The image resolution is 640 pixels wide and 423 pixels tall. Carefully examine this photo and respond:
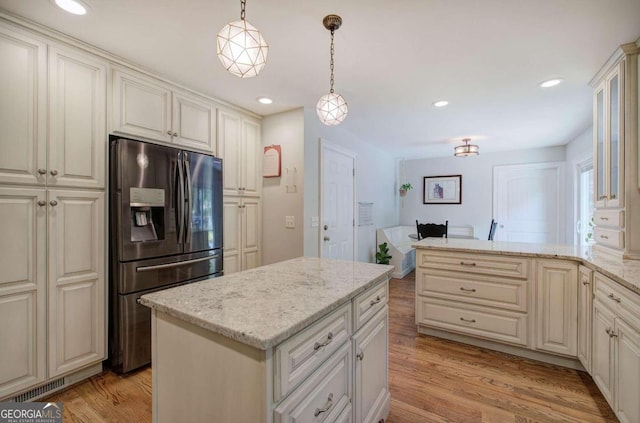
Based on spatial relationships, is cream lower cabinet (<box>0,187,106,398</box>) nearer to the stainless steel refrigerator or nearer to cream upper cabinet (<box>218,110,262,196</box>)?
the stainless steel refrigerator

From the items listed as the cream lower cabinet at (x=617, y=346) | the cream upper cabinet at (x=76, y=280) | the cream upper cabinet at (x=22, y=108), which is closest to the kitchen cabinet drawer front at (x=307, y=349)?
the cream lower cabinet at (x=617, y=346)

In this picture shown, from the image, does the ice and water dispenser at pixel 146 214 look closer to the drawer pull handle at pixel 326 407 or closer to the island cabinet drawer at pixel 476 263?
the drawer pull handle at pixel 326 407

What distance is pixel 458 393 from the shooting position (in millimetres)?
1865

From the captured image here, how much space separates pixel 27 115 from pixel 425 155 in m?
5.83

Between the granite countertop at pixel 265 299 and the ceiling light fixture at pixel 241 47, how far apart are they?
38.2 inches

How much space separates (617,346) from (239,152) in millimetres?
3225

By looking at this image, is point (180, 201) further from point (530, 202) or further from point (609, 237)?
point (530, 202)

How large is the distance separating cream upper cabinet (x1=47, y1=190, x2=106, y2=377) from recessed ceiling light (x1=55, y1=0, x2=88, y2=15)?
3.55 feet

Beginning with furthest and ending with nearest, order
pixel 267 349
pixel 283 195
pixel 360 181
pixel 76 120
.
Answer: pixel 360 181 < pixel 283 195 < pixel 76 120 < pixel 267 349

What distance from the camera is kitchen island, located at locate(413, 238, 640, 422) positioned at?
4.86 ft

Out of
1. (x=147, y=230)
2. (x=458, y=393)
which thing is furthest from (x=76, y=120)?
(x=458, y=393)

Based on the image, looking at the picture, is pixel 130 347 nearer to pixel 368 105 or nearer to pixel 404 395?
pixel 404 395

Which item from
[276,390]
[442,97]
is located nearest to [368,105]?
[442,97]

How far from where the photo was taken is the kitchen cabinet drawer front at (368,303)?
1294 millimetres
